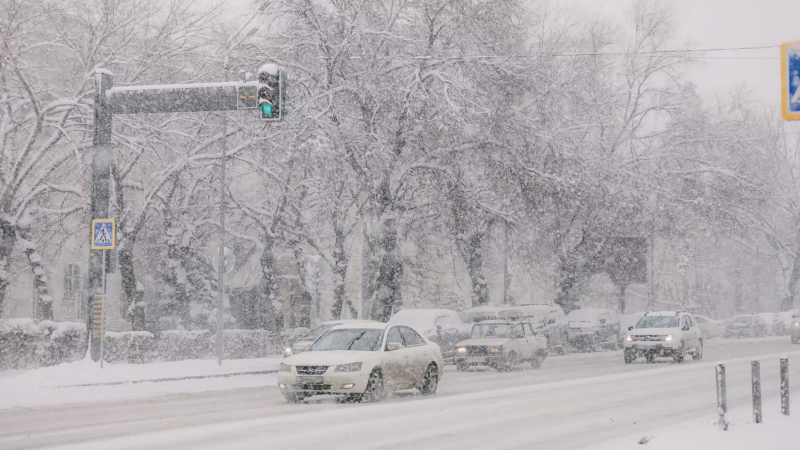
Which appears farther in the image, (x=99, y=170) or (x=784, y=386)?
(x=99, y=170)

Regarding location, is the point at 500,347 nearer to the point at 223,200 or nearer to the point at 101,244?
the point at 223,200

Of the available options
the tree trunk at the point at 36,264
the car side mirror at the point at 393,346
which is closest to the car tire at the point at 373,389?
the car side mirror at the point at 393,346

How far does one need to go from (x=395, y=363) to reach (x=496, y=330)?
11156 mm

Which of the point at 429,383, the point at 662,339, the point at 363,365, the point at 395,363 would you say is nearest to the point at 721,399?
the point at 363,365

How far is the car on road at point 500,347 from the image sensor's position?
→ 92.5 ft

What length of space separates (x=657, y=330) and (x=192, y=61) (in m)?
17.9

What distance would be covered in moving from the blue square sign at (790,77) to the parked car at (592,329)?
1291 inches

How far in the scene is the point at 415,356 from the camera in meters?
19.5

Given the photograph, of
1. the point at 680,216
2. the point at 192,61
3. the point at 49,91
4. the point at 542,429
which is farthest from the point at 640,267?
the point at 542,429

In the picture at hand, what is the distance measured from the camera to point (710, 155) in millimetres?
48594

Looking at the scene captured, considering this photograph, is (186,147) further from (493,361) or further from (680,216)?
(680,216)

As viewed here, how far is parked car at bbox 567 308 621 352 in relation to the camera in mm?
44000

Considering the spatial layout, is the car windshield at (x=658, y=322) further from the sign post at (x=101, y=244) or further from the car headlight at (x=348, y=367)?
the car headlight at (x=348, y=367)

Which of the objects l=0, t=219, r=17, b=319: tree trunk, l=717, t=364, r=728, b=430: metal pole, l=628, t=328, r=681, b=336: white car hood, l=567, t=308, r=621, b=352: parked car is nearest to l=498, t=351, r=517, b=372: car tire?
l=628, t=328, r=681, b=336: white car hood
